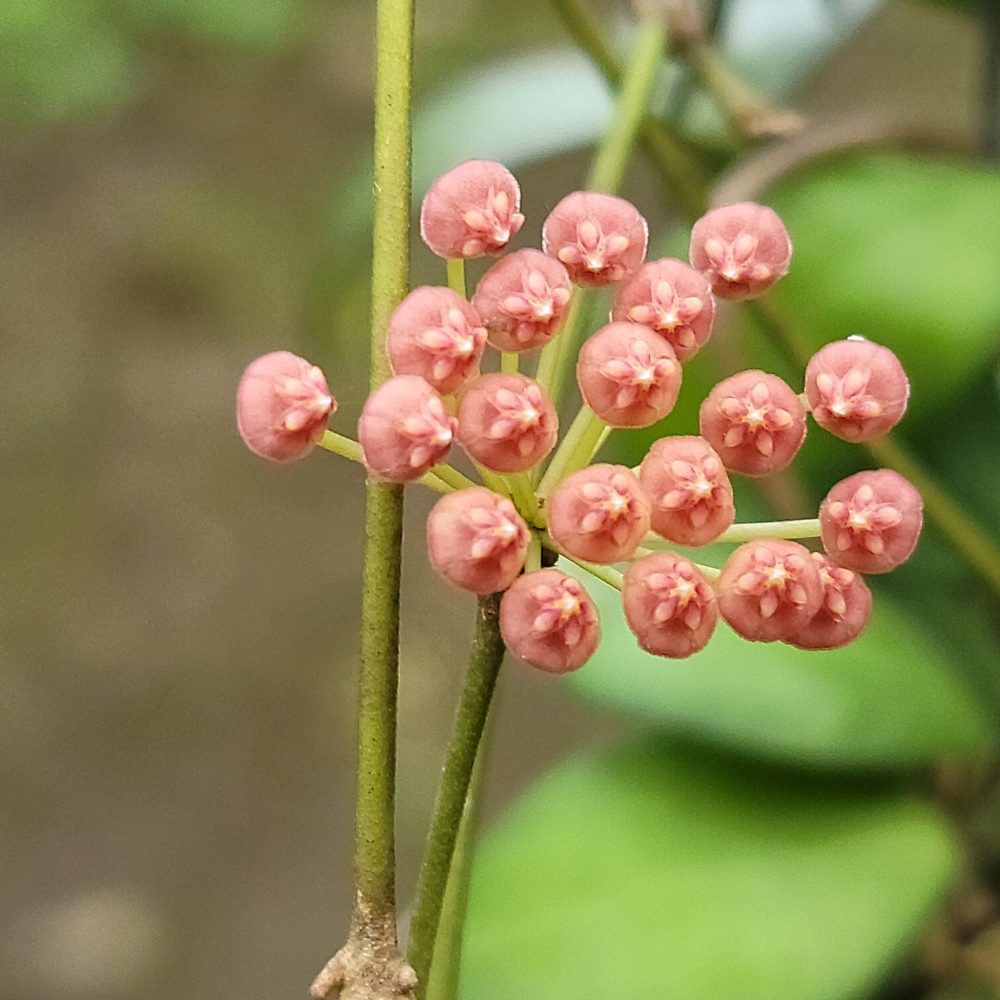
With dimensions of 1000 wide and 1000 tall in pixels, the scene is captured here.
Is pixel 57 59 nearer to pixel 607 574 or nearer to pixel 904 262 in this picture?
pixel 904 262

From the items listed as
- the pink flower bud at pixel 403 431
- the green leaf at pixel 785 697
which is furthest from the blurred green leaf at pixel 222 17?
the pink flower bud at pixel 403 431

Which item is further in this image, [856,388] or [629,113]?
[629,113]

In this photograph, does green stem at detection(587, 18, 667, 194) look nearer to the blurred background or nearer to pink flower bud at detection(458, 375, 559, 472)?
the blurred background

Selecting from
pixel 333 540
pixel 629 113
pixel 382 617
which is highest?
pixel 629 113

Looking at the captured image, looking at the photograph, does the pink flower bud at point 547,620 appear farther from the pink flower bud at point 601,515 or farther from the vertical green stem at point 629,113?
the vertical green stem at point 629,113

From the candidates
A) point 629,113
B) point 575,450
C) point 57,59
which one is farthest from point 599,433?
point 57,59

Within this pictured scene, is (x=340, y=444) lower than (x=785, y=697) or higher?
higher

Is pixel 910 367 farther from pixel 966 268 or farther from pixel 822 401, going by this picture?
pixel 822 401
